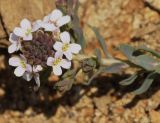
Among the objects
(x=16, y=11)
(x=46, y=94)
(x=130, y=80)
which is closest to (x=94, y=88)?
(x=46, y=94)

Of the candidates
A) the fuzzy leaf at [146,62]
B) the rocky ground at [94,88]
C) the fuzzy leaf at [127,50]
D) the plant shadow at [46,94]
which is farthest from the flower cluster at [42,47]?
the plant shadow at [46,94]

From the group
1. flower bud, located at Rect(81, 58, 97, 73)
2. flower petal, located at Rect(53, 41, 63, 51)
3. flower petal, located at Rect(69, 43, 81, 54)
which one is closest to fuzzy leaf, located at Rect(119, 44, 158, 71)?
flower bud, located at Rect(81, 58, 97, 73)

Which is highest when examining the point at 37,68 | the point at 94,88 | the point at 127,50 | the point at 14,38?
the point at 14,38

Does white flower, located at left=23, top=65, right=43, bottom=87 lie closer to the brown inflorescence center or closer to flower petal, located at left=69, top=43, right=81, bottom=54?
the brown inflorescence center

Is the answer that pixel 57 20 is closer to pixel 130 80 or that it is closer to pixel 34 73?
pixel 34 73

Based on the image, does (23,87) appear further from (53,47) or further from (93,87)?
(53,47)

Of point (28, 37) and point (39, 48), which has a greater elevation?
point (28, 37)
